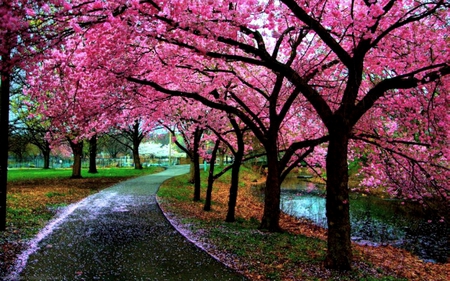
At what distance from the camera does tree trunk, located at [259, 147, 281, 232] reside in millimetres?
10055

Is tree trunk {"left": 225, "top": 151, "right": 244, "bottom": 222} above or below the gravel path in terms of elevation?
above

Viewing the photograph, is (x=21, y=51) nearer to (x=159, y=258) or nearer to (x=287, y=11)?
(x=159, y=258)

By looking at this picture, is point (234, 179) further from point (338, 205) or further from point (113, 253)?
point (338, 205)

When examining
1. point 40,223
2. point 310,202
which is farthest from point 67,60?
point 310,202

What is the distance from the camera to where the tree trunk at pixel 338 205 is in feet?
21.9

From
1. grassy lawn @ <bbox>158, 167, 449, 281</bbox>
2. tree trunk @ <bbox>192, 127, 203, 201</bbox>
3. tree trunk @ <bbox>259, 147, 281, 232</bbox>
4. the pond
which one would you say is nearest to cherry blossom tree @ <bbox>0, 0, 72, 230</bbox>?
grassy lawn @ <bbox>158, 167, 449, 281</bbox>

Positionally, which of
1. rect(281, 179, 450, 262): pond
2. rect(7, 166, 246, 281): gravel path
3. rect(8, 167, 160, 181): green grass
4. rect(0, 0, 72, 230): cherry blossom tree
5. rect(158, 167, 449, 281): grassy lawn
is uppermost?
rect(0, 0, 72, 230): cherry blossom tree

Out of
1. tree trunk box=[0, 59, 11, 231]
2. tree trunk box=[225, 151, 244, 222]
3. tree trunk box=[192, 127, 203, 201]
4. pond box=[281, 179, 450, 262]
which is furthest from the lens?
tree trunk box=[192, 127, 203, 201]

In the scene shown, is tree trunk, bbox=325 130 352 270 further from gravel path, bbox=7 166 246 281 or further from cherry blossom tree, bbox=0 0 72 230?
cherry blossom tree, bbox=0 0 72 230

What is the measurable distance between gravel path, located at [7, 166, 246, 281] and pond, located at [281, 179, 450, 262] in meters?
6.97

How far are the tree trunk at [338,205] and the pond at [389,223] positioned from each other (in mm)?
4270

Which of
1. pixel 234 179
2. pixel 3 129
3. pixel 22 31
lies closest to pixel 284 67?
pixel 22 31

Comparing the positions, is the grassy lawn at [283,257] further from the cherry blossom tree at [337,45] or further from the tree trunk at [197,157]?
the tree trunk at [197,157]

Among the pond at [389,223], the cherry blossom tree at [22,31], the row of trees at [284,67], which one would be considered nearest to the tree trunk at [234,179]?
the row of trees at [284,67]
